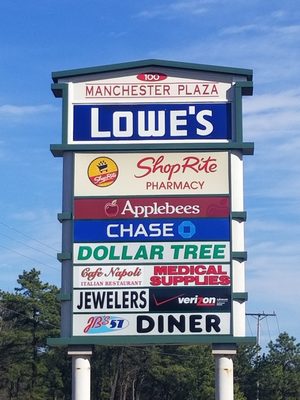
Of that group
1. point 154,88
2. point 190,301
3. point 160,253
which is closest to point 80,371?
point 190,301

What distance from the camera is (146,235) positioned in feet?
54.1

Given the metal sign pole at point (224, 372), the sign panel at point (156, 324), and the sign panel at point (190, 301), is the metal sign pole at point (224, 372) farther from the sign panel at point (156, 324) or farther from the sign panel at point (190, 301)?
the sign panel at point (190, 301)

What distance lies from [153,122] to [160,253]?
2.48 meters

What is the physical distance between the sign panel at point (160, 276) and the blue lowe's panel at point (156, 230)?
19.9 inches

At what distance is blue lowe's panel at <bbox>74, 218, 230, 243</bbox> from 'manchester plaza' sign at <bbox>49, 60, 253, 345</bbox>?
2 cm

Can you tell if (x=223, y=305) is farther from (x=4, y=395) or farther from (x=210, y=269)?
(x=4, y=395)

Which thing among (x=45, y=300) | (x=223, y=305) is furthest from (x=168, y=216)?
(x=45, y=300)

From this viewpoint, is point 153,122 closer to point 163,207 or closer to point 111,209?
point 163,207

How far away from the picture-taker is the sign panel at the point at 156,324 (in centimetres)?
1612

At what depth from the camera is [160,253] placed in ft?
53.7

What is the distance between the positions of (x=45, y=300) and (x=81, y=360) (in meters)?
58.7

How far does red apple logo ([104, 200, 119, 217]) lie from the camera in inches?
653

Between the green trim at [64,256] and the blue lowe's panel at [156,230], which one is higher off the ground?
the blue lowe's panel at [156,230]

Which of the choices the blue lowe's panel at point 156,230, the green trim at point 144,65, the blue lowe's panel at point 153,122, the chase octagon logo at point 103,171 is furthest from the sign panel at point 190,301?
the green trim at point 144,65
